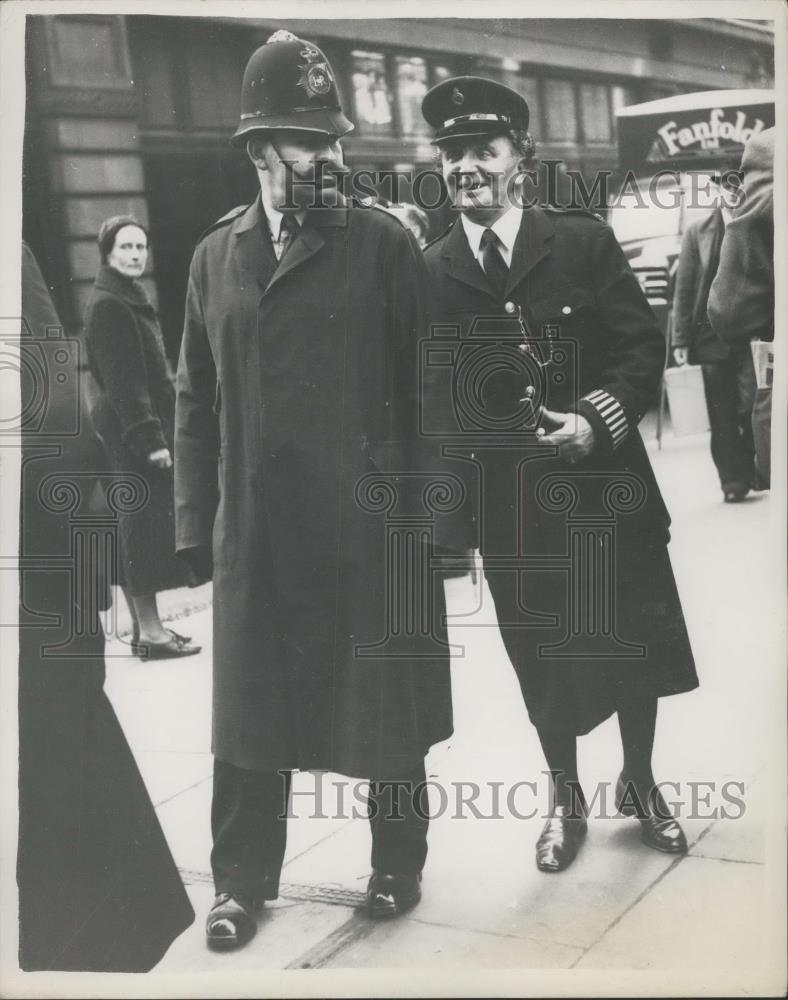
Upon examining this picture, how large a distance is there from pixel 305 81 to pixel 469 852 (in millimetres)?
2550

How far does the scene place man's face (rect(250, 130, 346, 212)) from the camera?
11.6 ft

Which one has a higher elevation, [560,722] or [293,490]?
[293,490]

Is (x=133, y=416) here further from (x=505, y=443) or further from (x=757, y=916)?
(x=757, y=916)

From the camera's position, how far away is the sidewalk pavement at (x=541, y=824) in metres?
3.59

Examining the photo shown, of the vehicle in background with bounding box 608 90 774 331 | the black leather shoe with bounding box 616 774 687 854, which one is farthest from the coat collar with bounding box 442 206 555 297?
the black leather shoe with bounding box 616 774 687 854

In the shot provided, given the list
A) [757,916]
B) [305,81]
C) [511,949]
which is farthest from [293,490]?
[757,916]

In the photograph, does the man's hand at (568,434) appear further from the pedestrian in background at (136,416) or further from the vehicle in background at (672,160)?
the pedestrian in background at (136,416)

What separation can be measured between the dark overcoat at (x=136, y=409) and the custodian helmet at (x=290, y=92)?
0.71 m

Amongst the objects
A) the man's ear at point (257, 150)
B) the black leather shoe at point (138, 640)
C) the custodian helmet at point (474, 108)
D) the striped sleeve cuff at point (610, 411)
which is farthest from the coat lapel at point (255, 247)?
the black leather shoe at point (138, 640)

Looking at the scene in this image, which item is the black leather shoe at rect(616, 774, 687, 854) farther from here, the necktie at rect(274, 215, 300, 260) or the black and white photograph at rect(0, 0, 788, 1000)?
the necktie at rect(274, 215, 300, 260)

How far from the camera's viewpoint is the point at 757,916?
367 centimetres

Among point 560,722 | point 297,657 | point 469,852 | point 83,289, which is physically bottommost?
point 469,852

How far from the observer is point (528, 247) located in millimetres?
3586

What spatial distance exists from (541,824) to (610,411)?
1.38 m
